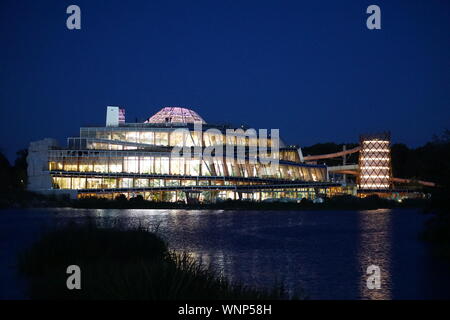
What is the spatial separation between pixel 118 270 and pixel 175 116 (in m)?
113

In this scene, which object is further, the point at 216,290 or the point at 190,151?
the point at 190,151

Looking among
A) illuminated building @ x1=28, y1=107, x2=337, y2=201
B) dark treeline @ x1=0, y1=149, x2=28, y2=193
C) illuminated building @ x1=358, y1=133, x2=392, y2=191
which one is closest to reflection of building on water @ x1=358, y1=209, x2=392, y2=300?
illuminated building @ x1=28, y1=107, x2=337, y2=201

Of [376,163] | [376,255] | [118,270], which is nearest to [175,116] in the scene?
[376,163]

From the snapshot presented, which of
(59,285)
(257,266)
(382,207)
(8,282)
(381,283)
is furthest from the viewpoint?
(382,207)

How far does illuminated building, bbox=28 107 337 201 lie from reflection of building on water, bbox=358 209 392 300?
2367 inches

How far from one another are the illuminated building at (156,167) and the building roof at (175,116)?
4.95ft

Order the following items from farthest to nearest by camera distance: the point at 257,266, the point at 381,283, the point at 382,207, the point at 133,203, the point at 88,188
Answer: the point at 88,188 < the point at 382,207 < the point at 133,203 < the point at 257,266 < the point at 381,283

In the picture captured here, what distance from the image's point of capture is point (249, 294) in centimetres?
1525

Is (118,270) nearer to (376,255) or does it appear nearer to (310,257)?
(310,257)

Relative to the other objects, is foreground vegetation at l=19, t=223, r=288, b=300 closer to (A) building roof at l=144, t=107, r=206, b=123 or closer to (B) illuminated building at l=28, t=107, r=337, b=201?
(B) illuminated building at l=28, t=107, r=337, b=201

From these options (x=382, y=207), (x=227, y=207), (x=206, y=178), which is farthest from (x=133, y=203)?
(x=382, y=207)

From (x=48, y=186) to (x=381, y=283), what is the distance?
94293mm

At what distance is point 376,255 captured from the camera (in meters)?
33.5
